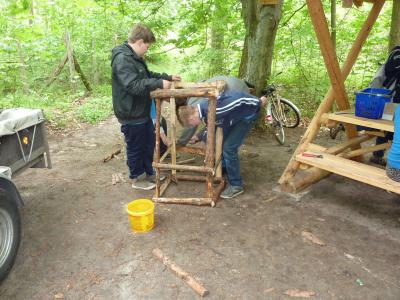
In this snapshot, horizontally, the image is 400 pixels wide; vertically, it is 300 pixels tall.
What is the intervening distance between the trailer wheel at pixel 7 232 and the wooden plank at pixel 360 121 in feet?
13.1

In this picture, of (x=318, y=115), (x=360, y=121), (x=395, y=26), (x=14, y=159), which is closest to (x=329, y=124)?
(x=318, y=115)

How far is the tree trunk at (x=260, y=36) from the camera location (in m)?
6.52

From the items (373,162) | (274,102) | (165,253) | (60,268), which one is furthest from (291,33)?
(60,268)

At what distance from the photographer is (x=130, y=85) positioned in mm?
3992

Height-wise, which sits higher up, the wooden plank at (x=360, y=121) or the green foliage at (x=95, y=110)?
the wooden plank at (x=360, y=121)

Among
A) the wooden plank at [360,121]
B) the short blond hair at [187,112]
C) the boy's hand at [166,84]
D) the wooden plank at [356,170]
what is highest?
the boy's hand at [166,84]

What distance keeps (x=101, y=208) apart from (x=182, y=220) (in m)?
1.12

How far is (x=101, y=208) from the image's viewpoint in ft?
13.8

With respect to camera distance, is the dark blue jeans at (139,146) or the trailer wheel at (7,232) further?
the dark blue jeans at (139,146)

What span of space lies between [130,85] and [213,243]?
84.6 inches

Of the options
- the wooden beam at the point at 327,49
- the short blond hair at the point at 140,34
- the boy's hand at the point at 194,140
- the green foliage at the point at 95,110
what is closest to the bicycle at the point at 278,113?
the wooden beam at the point at 327,49

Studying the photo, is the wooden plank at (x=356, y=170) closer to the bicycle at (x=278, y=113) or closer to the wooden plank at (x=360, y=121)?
the wooden plank at (x=360, y=121)

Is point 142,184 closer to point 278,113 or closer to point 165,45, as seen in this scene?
point 278,113

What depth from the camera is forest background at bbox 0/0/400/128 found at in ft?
28.0
